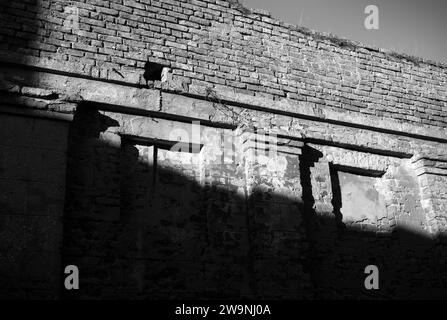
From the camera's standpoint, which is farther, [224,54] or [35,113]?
[224,54]

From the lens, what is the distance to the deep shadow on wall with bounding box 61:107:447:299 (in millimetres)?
5312

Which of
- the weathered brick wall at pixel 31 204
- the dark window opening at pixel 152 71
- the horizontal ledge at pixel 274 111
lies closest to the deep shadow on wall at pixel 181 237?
the weathered brick wall at pixel 31 204

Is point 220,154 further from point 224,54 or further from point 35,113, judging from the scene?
point 35,113

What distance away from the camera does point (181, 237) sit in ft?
18.9

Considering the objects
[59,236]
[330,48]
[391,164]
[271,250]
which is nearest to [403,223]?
[391,164]

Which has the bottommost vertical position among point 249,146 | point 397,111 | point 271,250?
point 271,250

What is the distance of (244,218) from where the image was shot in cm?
603

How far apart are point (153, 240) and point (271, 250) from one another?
4.41ft

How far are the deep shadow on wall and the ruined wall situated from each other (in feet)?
0.05

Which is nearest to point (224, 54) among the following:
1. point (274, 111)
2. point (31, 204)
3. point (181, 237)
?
point (274, 111)

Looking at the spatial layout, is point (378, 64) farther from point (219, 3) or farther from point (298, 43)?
point (219, 3)

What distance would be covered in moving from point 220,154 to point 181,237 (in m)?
1.15

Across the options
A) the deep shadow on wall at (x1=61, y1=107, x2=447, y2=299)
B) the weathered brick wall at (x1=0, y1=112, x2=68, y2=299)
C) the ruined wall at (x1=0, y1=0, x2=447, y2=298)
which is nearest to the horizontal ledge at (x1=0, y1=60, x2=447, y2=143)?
the ruined wall at (x1=0, y1=0, x2=447, y2=298)
